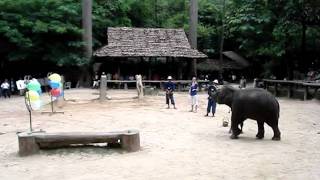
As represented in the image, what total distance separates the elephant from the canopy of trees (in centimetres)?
1705

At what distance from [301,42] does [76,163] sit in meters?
25.9

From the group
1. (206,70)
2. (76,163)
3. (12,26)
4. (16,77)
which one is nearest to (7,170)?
(76,163)

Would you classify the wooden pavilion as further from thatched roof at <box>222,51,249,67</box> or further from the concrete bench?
the concrete bench

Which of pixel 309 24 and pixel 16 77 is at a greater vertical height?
pixel 309 24

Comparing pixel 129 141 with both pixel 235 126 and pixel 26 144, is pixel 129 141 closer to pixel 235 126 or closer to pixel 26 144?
pixel 26 144

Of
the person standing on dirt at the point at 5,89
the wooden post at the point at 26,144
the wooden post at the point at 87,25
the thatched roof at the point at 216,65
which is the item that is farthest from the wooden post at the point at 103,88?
the thatched roof at the point at 216,65

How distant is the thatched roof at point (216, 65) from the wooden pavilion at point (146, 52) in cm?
478

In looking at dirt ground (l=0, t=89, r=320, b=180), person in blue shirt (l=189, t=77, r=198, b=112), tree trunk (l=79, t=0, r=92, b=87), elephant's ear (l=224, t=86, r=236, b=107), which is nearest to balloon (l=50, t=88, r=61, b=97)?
dirt ground (l=0, t=89, r=320, b=180)

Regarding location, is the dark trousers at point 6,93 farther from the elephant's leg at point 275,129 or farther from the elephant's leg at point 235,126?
the elephant's leg at point 275,129

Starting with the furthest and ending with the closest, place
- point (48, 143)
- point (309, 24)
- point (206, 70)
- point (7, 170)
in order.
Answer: point (206, 70)
point (309, 24)
point (48, 143)
point (7, 170)

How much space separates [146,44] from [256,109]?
905 inches

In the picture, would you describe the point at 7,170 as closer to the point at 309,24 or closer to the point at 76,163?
the point at 76,163

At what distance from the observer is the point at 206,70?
Answer: 4378cm

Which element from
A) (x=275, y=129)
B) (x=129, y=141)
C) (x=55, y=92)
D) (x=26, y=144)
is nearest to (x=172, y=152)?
(x=129, y=141)
